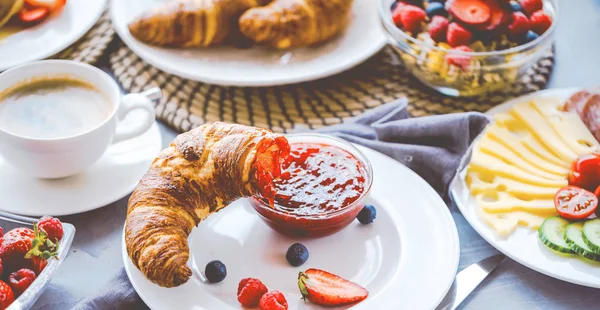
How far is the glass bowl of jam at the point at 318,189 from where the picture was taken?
5.60 feet

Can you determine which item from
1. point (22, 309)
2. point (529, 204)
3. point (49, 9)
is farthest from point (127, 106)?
point (529, 204)

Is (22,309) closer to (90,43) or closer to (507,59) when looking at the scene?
(90,43)

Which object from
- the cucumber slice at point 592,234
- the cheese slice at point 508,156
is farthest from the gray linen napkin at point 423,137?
the cucumber slice at point 592,234

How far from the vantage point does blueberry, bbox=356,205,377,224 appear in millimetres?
1806

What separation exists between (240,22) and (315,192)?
0.87m

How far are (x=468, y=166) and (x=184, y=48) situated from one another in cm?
106

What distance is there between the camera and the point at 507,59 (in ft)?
7.34

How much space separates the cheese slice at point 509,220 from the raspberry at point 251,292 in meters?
0.60

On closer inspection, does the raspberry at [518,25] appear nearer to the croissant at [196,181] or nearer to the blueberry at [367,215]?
the blueberry at [367,215]

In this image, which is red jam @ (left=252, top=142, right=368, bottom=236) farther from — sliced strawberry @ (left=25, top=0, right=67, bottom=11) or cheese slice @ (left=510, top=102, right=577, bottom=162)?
sliced strawberry @ (left=25, top=0, right=67, bottom=11)

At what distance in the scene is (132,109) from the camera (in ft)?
6.50

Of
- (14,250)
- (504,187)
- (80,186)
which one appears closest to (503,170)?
(504,187)

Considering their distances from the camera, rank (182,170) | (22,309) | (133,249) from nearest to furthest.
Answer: (22,309) < (133,249) < (182,170)

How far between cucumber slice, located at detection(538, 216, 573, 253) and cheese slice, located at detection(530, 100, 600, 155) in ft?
0.95
